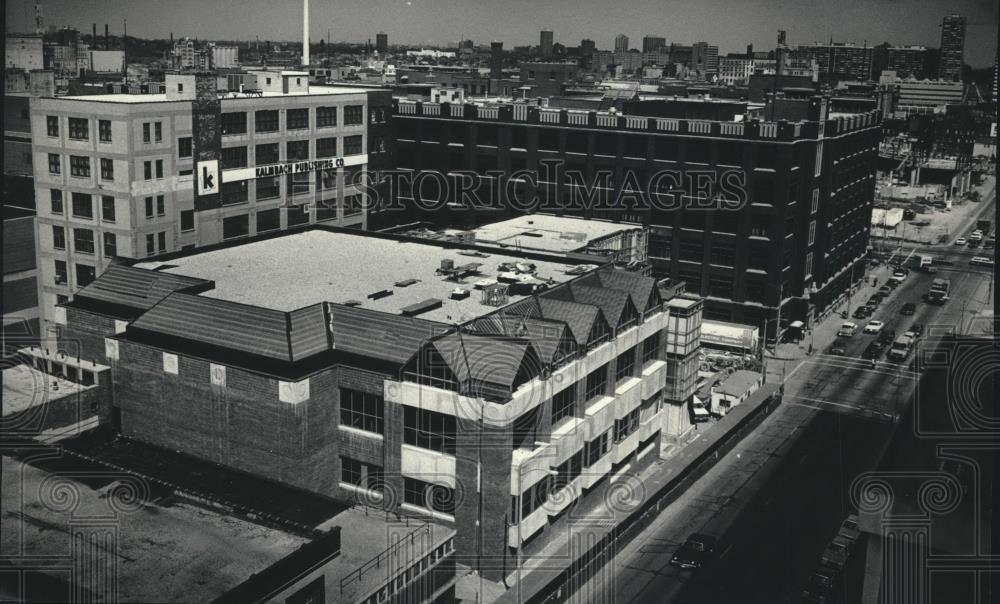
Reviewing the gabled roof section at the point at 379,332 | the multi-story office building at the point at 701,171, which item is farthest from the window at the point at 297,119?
the gabled roof section at the point at 379,332

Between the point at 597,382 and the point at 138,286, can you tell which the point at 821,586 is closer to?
the point at 597,382

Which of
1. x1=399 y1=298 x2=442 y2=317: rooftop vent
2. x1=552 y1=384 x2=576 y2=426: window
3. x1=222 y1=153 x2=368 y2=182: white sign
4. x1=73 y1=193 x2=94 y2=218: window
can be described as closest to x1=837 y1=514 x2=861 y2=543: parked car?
x1=552 y1=384 x2=576 y2=426: window

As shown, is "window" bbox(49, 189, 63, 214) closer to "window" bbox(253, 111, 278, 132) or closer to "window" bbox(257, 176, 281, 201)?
"window" bbox(257, 176, 281, 201)

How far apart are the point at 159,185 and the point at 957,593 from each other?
5815 cm

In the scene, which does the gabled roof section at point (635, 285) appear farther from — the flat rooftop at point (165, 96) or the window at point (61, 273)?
the window at point (61, 273)

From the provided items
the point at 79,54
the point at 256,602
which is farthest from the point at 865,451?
the point at 79,54

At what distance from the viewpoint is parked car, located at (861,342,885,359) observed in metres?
86.6

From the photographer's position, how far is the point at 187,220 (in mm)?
71875

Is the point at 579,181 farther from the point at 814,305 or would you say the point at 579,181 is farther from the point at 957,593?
the point at 957,593

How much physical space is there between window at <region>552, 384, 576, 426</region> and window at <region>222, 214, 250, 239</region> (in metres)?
41.4

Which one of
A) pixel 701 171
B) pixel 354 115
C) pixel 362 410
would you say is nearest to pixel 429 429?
pixel 362 410

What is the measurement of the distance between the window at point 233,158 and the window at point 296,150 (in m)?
5.65

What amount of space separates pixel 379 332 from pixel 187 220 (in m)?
35.1

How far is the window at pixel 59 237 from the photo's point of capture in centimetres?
7012
